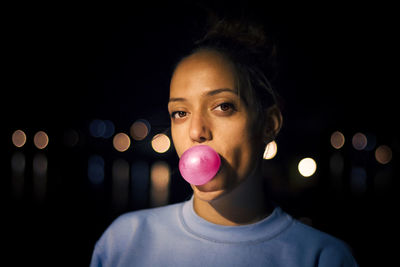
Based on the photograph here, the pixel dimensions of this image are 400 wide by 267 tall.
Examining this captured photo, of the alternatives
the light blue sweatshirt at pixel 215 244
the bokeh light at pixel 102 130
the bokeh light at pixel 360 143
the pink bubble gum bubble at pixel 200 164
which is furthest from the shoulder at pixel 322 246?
the bokeh light at pixel 102 130

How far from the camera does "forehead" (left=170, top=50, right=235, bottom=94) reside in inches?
53.0

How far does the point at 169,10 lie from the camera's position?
1.90 meters

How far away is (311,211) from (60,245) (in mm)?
3164

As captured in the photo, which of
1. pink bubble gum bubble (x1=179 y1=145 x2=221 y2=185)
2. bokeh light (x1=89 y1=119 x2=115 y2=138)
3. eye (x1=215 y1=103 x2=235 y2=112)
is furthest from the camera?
bokeh light (x1=89 y1=119 x2=115 y2=138)

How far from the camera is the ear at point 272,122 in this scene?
4.77ft

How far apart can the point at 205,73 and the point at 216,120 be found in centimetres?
21

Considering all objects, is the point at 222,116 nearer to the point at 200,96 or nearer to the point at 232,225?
the point at 200,96

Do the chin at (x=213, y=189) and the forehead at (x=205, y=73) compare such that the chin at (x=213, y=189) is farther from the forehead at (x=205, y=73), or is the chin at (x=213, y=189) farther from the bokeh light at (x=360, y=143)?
the bokeh light at (x=360, y=143)

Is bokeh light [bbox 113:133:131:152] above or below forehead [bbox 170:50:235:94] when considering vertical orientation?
below

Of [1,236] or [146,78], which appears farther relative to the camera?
[1,236]

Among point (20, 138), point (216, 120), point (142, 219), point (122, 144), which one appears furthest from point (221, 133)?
point (20, 138)

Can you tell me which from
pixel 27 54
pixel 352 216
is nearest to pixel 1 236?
pixel 27 54

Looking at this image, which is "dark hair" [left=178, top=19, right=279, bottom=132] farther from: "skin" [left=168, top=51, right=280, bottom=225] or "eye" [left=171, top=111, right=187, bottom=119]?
"eye" [left=171, top=111, right=187, bottom=119]

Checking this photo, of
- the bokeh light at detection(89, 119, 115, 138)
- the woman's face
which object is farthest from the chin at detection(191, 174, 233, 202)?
the bokeh light at detection(89, 119, 115, 138)
